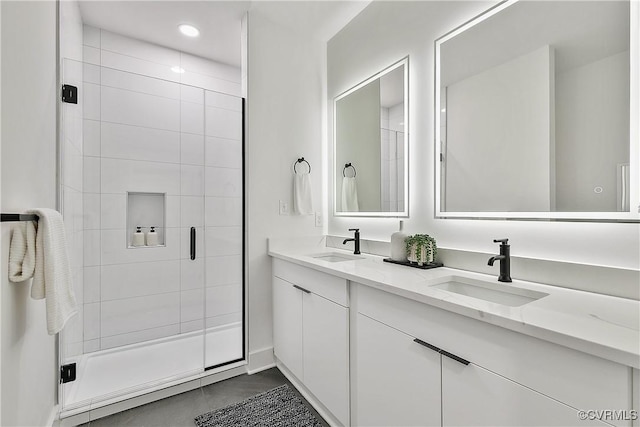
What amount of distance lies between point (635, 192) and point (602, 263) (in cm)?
27

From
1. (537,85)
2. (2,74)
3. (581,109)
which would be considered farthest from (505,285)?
(2,74)

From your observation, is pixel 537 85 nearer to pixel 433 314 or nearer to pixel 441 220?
pixel 441 220

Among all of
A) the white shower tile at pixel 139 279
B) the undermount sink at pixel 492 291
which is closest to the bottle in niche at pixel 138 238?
the white shower tile at pixel 139 279

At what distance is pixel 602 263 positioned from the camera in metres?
1.11

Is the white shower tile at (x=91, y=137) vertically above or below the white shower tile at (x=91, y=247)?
above

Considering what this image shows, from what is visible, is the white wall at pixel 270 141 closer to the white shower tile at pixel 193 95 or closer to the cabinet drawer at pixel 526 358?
the white shower tile at pixel 193 95

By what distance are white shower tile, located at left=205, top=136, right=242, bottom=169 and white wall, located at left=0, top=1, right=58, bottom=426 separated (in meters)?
0.86

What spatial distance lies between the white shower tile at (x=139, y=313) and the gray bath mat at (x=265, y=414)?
876 millimetres

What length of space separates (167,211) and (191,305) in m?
0.74

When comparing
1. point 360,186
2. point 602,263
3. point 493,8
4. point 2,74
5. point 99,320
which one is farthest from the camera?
point 360,186

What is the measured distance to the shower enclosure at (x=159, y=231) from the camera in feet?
6.48

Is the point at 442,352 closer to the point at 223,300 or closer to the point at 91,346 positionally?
the point at 223,300

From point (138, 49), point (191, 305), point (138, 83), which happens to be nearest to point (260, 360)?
point (191, 305)

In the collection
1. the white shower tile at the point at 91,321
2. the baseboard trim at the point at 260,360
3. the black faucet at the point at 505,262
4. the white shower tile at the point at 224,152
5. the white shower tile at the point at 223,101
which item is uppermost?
the white shower tile at the point at 223,101
